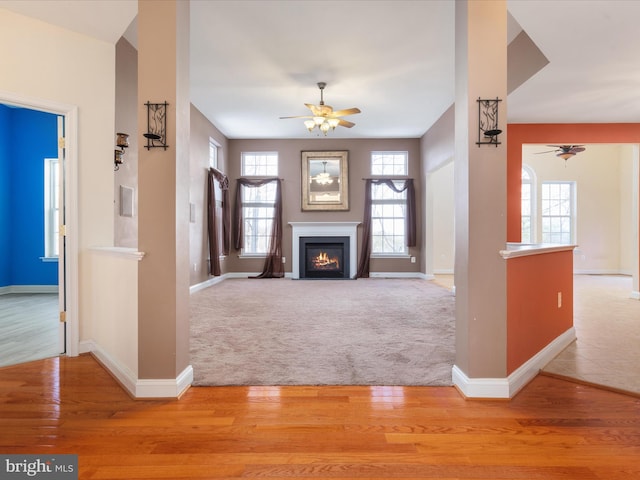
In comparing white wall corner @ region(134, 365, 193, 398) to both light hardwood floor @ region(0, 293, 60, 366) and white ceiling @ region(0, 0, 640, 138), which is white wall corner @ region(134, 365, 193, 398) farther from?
white ceiling @ region(0, 0, 640, 138)

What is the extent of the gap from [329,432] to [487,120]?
2.08 meters

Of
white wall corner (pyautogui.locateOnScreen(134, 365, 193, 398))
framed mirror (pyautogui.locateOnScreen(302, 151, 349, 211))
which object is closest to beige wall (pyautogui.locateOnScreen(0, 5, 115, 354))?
white wall corner (pyautogui.locateOnScreen(134, 365, 193, 398))

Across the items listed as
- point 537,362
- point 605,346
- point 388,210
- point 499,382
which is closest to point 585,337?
point 605,346

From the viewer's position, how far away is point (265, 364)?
2.71 m

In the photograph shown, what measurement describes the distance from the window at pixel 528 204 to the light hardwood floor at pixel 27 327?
9940 millimetres

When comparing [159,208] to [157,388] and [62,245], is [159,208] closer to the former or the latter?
[157,388]

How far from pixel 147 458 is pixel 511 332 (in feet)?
7.24

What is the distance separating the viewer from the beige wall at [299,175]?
8.16m

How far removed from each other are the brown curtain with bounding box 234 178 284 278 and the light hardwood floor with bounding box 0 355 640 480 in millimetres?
5664

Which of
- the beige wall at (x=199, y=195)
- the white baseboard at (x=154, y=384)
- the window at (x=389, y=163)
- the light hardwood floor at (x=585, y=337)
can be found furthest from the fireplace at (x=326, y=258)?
the white baseboard at (x=154, y=384)

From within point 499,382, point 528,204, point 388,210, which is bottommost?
point 499,382

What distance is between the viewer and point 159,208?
2.18 metres

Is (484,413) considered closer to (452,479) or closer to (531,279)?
(452,479)

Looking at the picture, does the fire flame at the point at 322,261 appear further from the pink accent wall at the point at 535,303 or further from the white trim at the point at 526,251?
the white trim at the point at 526,251
